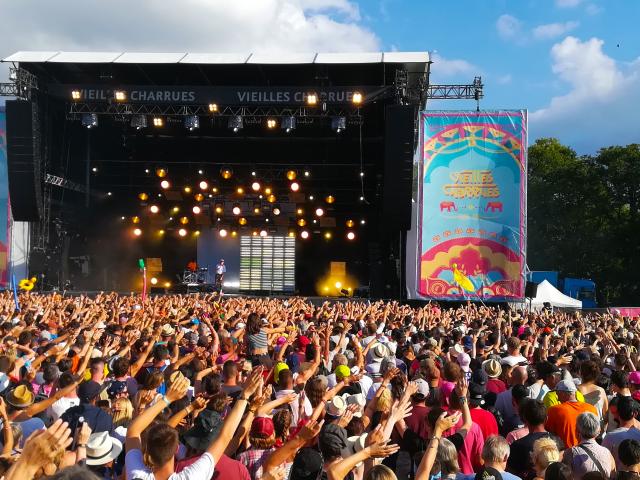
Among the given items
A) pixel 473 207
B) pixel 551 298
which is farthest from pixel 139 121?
pixel 551 298

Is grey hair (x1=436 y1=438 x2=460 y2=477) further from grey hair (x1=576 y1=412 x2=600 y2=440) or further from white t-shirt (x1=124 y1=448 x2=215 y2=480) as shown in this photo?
white t-shirt (x1=124 y1=448 x2=215 y2=480)

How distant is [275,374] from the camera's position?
19.2ft

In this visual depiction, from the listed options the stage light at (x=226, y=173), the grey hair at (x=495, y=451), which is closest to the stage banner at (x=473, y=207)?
the stage light at (x=226, y=173)

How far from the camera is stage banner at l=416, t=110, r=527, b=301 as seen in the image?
19.8 m

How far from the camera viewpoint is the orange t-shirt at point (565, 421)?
451 centimetres

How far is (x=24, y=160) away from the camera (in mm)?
18922

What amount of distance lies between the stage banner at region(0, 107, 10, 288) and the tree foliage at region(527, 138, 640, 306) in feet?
98.6

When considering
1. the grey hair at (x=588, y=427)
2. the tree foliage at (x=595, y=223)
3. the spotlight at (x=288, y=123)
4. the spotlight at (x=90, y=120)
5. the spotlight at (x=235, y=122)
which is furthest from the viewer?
the tree foliage at (x=595, y=223)

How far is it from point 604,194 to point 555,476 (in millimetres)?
38346

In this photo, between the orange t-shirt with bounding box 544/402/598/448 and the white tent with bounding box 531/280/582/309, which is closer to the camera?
the orange t-shirt with bounding box 544/402/598/448

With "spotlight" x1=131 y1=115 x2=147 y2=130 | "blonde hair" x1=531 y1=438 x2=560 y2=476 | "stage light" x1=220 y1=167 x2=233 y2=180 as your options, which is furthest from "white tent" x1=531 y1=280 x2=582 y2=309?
"blonde hair" x1=531 y1=438 x2=560 y2=476

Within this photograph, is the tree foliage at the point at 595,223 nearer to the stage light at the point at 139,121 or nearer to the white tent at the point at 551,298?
the white tent at the point at 551,298

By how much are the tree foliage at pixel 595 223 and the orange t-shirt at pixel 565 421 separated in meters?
33.8

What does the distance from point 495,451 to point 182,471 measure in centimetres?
162
